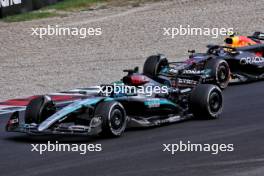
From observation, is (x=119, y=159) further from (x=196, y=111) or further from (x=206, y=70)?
(x=206, y=70)

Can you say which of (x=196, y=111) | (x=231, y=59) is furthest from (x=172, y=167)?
(x=231, y=59)

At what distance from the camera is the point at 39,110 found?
38.0 feet

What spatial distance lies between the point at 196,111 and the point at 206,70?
3.18 metres

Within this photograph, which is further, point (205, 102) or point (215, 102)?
point (215, 102)

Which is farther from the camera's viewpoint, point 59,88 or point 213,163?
point 59,88

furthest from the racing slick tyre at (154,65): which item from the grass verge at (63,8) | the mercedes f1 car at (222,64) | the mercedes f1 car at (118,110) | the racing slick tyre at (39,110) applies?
the grass verge at (63,8)

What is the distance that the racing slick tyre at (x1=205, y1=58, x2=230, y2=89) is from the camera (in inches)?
622

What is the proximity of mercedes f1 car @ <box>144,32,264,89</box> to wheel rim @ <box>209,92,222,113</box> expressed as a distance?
220cm

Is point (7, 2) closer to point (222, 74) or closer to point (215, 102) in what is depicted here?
point (222, 74)

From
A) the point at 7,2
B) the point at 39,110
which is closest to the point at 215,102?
the point at 39,110

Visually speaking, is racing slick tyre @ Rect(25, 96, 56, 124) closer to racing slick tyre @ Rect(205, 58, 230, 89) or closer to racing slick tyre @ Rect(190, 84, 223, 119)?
racing slick tyre @ Rect(190, 84, 223, 119)

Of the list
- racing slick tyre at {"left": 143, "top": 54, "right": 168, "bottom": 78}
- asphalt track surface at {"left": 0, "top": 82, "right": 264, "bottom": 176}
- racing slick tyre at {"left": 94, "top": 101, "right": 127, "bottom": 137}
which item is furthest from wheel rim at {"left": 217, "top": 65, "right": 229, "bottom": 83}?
racing slick tyre at {"left": 94, "top": 101, "right": 127, "bottom": 137}

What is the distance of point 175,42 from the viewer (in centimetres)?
2328

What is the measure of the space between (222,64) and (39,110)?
17.7 feet
